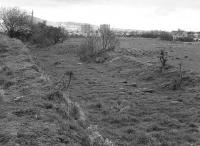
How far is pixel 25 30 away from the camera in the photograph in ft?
198

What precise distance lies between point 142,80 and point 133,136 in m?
13.7

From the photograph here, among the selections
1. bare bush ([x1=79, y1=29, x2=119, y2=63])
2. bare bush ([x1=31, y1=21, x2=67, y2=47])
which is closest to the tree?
bare bush ([x1=31, y1=21, x2=67, y2=47])

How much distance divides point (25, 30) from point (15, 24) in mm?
2327

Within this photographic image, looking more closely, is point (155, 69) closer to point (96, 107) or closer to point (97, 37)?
point (96, 107)

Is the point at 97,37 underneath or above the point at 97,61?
above

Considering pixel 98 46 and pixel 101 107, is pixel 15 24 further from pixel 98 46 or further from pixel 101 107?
pixel 101 107

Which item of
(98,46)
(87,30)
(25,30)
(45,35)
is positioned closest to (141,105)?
(98,46)

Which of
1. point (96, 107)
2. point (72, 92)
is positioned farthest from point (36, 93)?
point (72, 92)

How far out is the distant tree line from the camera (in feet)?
194

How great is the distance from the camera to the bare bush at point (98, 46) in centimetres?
4322

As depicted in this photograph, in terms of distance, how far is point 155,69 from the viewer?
28.3 metres

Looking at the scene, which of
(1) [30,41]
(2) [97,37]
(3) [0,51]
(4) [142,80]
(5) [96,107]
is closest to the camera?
(5) [96,107]

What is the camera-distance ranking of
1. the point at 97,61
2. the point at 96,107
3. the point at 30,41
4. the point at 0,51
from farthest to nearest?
the point at 30,41, the point at 97,61, the point at 0,51, the point at 96,107

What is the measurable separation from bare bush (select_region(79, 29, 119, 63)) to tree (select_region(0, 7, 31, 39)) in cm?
1871
